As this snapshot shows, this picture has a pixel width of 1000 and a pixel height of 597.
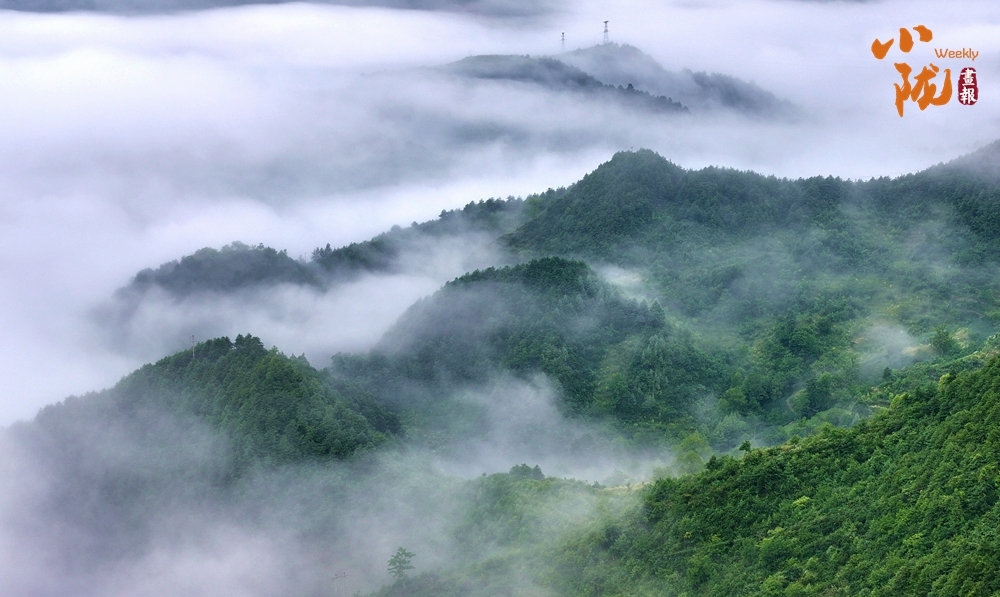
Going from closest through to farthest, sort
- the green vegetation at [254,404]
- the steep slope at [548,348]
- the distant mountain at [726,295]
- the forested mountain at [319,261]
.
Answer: the green vegetation at [254,404] < the distant mountain at [726,295] < the steep slope at [548,348] < the forested mountain at [319,261]

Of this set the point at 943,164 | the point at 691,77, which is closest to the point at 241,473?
the point at 943,164

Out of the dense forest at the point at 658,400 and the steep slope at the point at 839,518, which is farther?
the dense forest at the point at 658,400

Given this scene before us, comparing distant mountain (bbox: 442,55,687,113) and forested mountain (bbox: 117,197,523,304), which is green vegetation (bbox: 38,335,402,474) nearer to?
forested mountain (bbox: 117,197,523,304)

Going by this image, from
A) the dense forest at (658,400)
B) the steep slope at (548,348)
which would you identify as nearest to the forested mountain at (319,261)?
the dense forest at (658,400)

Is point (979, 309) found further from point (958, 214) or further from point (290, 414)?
point (290, 414)

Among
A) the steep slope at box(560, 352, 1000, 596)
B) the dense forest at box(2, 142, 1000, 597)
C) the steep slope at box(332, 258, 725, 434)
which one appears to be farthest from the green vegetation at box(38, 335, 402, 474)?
the steep slope at box(560, 352, 1000, 596)

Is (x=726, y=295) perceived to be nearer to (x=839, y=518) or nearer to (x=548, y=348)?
(x=548, y=348)

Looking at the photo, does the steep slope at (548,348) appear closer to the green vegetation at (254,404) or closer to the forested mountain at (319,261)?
the green vegetation at (254,404)

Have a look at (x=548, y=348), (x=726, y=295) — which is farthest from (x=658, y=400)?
(x=726, y=295)
